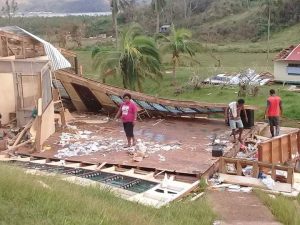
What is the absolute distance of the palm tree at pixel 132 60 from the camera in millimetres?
24281

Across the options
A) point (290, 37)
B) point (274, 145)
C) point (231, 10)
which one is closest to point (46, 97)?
point (274, 145)

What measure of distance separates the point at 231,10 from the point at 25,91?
59.5m

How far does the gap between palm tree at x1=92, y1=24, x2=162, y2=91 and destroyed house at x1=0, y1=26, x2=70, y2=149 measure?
5870 millimetres

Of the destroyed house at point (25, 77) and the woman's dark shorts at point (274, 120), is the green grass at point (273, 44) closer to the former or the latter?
A: the destroyed house at point (25, 77)

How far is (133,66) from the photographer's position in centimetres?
2445

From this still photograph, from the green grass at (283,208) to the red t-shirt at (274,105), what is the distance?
4.61 meters

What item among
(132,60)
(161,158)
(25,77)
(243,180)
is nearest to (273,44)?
(132,60)

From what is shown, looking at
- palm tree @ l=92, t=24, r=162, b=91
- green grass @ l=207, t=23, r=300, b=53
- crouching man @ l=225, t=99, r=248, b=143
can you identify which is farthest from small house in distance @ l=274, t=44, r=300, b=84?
green grass @ l=207, t=23, r=300, b=53

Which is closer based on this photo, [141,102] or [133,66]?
[141,102]

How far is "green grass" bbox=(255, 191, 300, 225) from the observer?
877 centimetres

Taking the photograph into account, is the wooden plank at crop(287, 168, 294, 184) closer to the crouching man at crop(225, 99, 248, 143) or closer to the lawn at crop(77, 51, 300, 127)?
the crouching man at crop(225, 99, 248, 143)

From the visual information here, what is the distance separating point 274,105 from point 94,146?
198 inches

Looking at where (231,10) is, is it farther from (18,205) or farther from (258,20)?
(18,205)

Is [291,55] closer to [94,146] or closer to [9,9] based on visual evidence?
[94,146]
